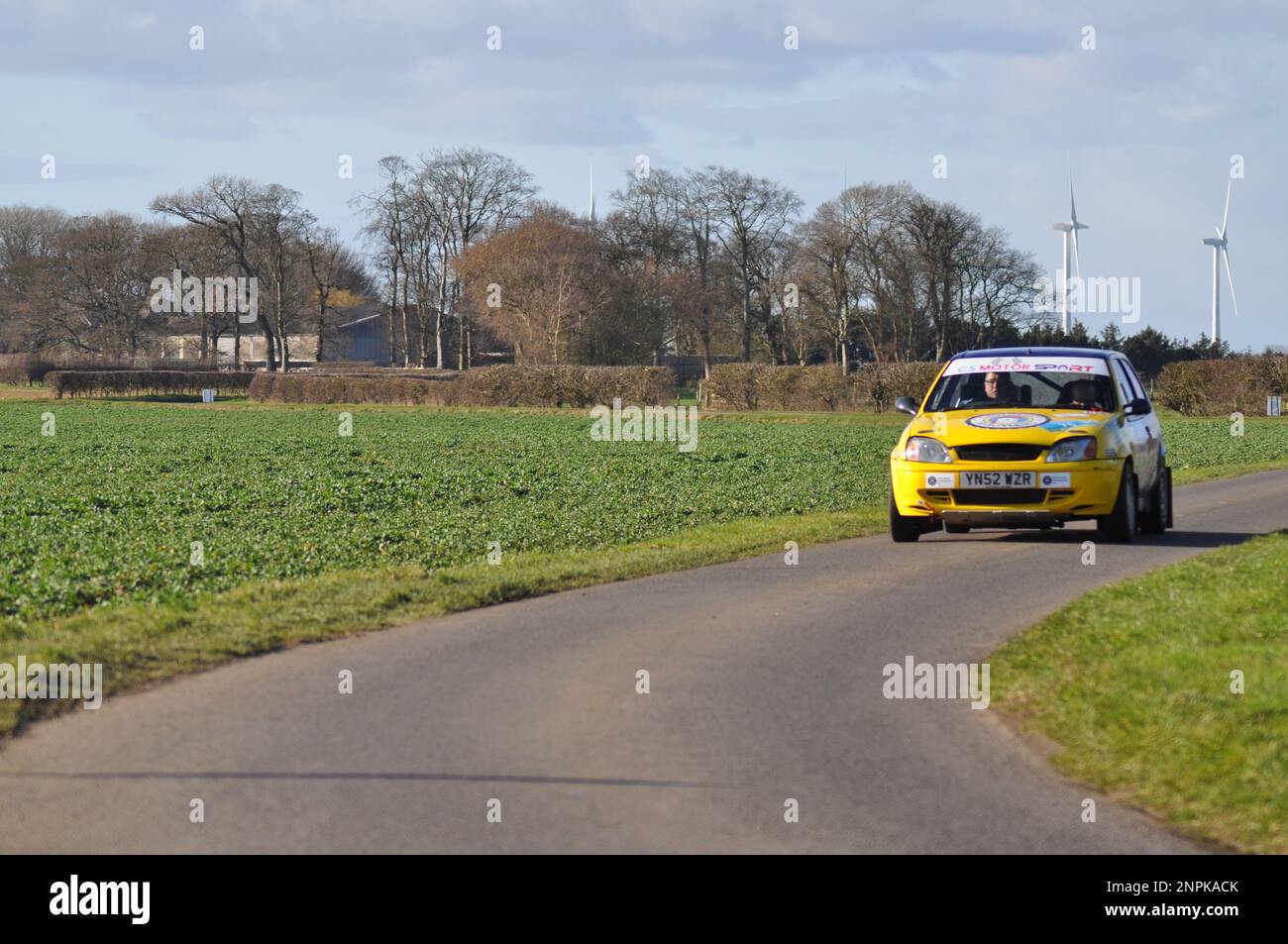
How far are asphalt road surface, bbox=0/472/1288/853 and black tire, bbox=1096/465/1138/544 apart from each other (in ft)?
15.4

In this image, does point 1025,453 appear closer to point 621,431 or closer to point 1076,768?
point 1076,768

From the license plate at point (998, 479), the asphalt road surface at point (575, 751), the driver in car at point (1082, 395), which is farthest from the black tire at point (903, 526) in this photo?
the asphalt road surface at point (575, 751)

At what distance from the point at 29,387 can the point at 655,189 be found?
3897 centimetres

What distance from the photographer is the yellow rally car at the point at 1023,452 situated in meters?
15.9

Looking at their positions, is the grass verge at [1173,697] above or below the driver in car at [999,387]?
below

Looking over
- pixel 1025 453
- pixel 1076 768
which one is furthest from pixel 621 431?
pixel 1076 768

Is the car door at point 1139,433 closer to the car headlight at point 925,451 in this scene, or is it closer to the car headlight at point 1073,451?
the car headlight at point 1073,451

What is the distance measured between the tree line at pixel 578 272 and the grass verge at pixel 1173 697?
76111 millimetres

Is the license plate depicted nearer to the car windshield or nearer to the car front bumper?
the car front bumper

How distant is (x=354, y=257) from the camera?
122 m

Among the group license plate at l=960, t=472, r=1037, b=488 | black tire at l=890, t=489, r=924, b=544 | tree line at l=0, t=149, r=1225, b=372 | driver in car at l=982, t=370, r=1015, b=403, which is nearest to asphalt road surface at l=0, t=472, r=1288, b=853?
license plate at l=960, t=472, r=1037, b=488

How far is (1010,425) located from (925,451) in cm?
87

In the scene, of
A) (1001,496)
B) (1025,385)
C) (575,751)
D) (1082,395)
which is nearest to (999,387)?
(1025,385)

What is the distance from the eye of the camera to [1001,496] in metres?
15.9
